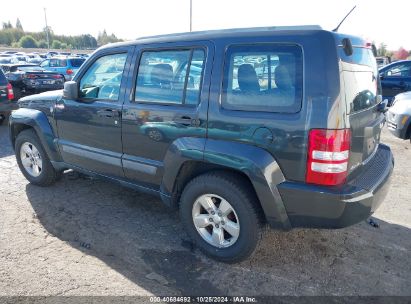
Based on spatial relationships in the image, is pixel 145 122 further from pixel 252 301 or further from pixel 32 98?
pixel 32 98

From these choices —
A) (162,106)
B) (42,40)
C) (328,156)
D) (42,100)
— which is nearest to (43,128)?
(42,100)

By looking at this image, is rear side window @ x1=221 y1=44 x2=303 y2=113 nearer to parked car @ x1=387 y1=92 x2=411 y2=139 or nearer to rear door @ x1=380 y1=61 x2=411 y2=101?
parked car @ x1=387 y1=92 x2=411 y2=139

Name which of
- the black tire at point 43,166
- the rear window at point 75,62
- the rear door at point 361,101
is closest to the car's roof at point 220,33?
the rear door at point 361,101

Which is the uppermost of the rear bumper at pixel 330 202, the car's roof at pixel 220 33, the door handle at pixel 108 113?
the car's roof at pixel 220 33

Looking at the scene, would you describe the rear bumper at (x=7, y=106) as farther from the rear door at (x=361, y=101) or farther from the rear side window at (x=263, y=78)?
the rear door at (x=361, y=101)

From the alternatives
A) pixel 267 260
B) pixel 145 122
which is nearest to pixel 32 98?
pixel 145 122

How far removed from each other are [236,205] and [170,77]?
131 cm

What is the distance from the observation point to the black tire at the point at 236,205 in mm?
2803

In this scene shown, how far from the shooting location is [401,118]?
21.1 ft

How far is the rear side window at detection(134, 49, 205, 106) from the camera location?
9.92 feet

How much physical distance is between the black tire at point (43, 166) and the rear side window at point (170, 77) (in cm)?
191

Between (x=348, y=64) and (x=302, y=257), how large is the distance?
5.61 feet

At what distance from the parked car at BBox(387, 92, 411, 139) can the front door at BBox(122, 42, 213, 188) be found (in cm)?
498

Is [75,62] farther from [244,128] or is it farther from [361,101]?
[361,101]
